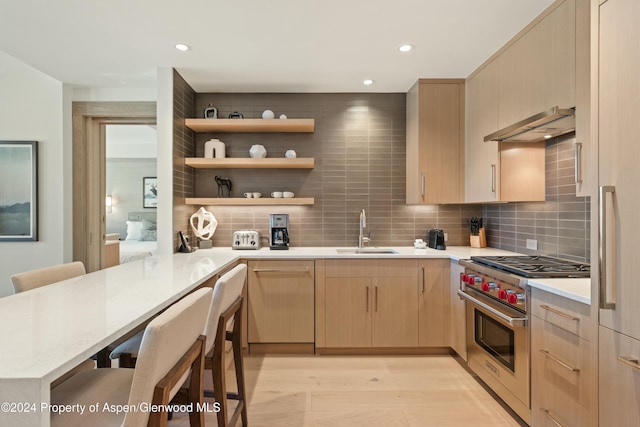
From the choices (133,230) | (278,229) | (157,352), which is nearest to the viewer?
(157,352)

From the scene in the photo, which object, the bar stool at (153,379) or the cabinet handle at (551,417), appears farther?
the cabinet handle at (551,417)

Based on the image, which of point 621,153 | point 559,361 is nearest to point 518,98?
point 621,153

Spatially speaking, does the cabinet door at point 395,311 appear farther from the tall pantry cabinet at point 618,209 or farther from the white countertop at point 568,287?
the tall pantry cabinet at point 618,209

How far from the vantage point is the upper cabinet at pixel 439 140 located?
10.2ft

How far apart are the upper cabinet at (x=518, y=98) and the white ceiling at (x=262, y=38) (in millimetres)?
126

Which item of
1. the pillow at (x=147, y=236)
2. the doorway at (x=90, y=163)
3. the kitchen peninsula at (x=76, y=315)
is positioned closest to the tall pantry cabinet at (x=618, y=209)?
the kitchen peninsula at (x=76, y=315)

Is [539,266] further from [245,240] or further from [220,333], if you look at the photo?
[245,240]

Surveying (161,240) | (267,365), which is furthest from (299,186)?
(267,365)

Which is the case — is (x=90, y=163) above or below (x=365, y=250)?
above

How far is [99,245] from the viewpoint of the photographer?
344cm

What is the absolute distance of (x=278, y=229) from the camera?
324 centimetres

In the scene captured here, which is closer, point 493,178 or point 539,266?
point 539,266

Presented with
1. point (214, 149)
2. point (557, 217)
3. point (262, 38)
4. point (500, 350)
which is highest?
point (262, 38)

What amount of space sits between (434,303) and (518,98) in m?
1.69
